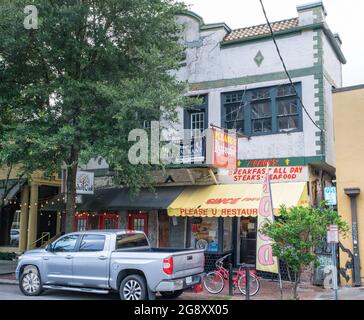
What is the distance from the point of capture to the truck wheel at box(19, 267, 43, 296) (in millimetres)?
11867

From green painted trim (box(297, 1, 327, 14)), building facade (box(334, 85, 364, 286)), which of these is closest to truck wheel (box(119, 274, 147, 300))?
building facade (box(334, 85, 364, 286))

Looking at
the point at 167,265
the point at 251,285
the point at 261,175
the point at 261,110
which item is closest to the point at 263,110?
the point at 261,110

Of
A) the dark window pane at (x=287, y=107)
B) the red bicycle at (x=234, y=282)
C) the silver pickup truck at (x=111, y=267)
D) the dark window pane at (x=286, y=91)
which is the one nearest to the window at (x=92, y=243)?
the silver pickup truck at (x=111, y=267)

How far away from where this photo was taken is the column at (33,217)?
20.7 meters

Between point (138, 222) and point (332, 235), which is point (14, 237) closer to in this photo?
point (138, 222)

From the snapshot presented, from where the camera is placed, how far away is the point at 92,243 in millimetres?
11344

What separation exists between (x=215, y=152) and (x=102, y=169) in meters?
6.48

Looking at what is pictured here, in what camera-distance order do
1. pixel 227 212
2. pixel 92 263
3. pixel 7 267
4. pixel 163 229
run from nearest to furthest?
pixel 92 263
pixel 227 212
pixel 163 229
pixel 7 267

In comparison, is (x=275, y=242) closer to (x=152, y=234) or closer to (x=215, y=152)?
(x=215, y=152)

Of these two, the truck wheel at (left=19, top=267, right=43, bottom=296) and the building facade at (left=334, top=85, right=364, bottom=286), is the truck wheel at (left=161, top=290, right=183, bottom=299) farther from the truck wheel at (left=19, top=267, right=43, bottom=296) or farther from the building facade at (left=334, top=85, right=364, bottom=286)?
the building facade at (left=334, top=85, right=364, bottom=286)

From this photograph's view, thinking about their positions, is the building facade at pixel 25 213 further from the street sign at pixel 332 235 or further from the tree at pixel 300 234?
the street sign at pixel 332 235

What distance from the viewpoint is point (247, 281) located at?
451 inches

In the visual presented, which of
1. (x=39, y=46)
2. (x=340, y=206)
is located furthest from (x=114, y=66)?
(x=340, y=206)

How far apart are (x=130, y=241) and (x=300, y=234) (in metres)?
4.26
